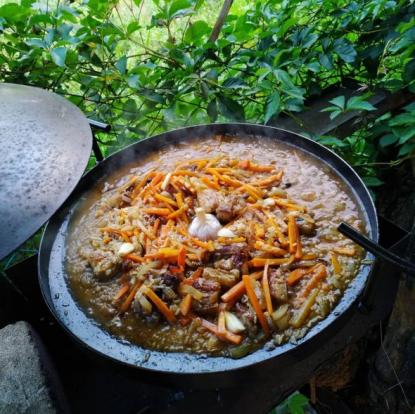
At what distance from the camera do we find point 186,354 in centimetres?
176

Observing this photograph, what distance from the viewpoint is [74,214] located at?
2.57m

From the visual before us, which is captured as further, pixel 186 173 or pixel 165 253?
pixel 186 173

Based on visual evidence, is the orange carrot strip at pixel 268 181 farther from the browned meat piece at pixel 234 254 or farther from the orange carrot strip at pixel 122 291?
the orange carrot strip at pixel 122 291

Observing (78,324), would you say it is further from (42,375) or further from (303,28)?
(303,28)

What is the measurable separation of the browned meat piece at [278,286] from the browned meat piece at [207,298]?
271 mm

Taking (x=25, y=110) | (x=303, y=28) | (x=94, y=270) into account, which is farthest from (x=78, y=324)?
(x=303, y=28)

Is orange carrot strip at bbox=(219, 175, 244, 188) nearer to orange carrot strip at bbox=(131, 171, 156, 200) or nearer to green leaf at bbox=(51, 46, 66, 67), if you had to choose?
orange carrot strip at bbox=(131, 171, 156, 200)

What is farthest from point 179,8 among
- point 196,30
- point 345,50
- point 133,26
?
point 345,50

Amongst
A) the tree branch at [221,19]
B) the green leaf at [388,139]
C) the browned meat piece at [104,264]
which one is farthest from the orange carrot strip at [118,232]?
the tree branch at [221,19]

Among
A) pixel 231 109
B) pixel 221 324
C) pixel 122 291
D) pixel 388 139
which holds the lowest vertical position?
pixel 122 291

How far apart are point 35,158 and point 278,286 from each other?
1240 mm

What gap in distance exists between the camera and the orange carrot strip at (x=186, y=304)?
1.88m

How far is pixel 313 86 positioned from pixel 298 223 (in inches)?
75.7

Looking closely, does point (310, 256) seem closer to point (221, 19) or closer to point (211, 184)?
point (211, 184)
